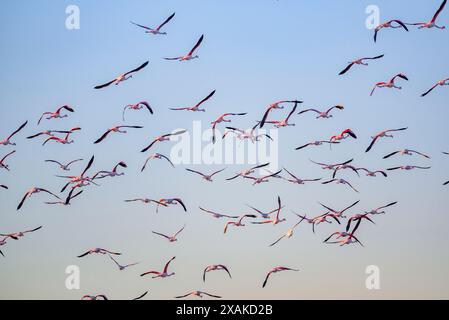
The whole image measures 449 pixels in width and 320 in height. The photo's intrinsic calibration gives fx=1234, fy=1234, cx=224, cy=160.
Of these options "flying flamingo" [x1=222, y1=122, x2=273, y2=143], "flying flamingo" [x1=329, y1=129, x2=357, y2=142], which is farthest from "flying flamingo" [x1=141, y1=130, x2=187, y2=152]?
"flying flamingo" [x1=329, y1=129, x2=357, y2=142]

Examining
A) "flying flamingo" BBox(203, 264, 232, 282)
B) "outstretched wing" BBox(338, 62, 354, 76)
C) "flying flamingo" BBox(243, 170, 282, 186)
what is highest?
"outstretched wing" BBox(338, 62, 354, 76)

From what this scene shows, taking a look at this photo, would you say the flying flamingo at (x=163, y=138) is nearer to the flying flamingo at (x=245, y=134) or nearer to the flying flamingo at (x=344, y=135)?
the flying flamingo at (x=245, y=134)

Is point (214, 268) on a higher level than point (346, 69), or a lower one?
lower

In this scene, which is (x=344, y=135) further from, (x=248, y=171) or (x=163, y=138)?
(x=163, y=138)

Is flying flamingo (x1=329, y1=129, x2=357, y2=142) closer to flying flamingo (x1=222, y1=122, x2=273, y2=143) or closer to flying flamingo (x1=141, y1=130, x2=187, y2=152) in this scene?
flying flamingo (x1=222, y1=122, x2=273, y2=143)

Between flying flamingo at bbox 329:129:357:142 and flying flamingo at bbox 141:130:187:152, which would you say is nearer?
Answer: flying flamingo at bbox 329:129:357:142

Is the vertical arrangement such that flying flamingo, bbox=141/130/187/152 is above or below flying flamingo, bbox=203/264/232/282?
above

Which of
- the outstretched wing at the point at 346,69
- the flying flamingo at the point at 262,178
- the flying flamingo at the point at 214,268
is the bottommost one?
the flying flamingo at the point at 214,268

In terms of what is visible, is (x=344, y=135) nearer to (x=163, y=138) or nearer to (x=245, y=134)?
(x=245, y=134)

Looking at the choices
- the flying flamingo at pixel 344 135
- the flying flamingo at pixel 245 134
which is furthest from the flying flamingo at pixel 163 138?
the flying flamingo at pixel 344 135

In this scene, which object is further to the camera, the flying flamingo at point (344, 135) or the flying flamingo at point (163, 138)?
the flying flamingo at point (163, 138)

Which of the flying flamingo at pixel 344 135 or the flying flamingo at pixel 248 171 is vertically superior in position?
the flying flamingo at pixel 344 135

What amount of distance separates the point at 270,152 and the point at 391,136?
137cm
